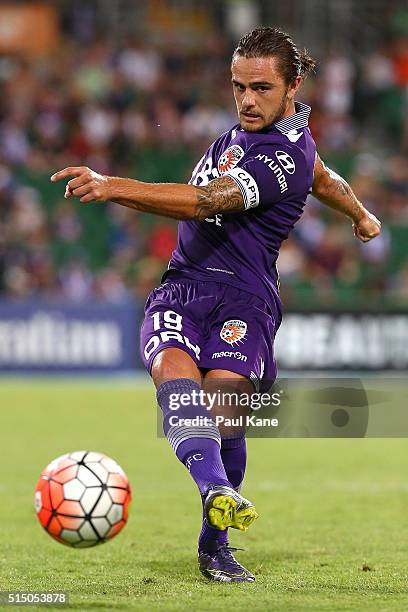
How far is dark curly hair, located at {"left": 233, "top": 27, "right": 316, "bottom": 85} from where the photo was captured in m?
5.45

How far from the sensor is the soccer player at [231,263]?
5281mm

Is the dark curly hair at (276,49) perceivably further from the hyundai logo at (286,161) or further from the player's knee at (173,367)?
the player's knee at (173,367)

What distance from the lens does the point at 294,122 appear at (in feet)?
18.5

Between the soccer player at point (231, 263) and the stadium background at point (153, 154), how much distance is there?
1009cm

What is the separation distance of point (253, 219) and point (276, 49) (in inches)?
31.5

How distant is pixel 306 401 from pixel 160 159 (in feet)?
44.7

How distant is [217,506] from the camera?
4758 mm

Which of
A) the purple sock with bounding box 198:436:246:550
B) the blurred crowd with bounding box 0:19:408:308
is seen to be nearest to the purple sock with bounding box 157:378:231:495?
→ the purple sock with bounding box 198:436:246:550

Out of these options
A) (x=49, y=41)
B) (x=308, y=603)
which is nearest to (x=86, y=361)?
(x=49, y=41)

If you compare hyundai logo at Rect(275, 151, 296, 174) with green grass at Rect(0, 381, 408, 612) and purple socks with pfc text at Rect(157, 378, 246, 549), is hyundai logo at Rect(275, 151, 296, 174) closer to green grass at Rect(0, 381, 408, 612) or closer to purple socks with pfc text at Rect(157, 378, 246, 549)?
purple socks with pfc text at Rect(157, 378, 246, 549)

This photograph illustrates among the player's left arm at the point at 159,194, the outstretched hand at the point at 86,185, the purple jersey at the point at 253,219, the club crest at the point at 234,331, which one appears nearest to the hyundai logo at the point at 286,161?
the purple jersey at the point at 253,219

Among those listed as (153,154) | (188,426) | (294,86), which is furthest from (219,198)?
(153,154)

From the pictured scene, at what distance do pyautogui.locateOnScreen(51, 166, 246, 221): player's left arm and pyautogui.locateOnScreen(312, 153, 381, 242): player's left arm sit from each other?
0.78 meters

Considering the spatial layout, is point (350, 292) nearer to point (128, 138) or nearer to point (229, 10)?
point (128, 138)
